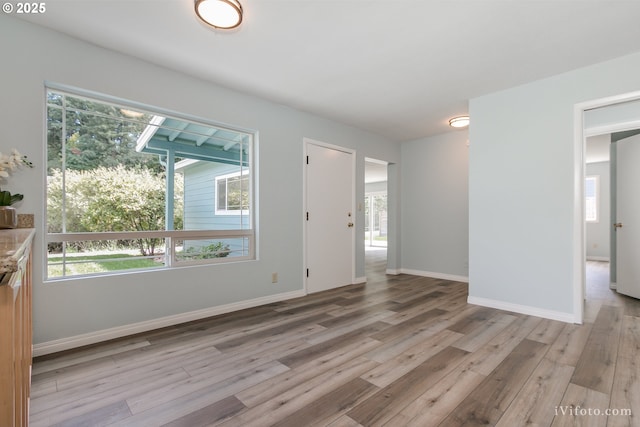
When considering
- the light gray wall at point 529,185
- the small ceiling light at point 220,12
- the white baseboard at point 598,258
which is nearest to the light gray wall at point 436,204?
the light gray wall at point 529,185

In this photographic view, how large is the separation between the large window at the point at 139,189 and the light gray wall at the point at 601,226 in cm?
854

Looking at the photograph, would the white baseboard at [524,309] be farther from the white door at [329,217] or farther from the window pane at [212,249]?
the window pane at [212,249]

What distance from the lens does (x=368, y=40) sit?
2367 mm

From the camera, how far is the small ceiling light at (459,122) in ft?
13.5

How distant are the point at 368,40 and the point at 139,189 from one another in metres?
2.44

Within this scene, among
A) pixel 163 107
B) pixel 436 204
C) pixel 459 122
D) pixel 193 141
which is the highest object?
pixel 459 122

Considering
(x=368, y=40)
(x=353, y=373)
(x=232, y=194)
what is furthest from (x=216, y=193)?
(x=353, y=373)

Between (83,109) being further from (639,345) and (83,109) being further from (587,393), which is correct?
(639,345)

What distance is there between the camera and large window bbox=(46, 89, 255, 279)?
2.41 m

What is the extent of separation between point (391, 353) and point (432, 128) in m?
3.65

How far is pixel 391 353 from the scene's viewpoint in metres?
2.23

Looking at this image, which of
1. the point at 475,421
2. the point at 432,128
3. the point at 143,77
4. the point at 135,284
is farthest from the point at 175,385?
the point at 432,128

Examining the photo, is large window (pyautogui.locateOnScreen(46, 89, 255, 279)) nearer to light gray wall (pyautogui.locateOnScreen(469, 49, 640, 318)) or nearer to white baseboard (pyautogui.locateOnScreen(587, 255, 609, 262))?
light gray wall (pyautogui.locateOnScreen(469, 49, 640, 318))

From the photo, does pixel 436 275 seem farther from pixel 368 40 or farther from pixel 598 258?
pixel 598 258
